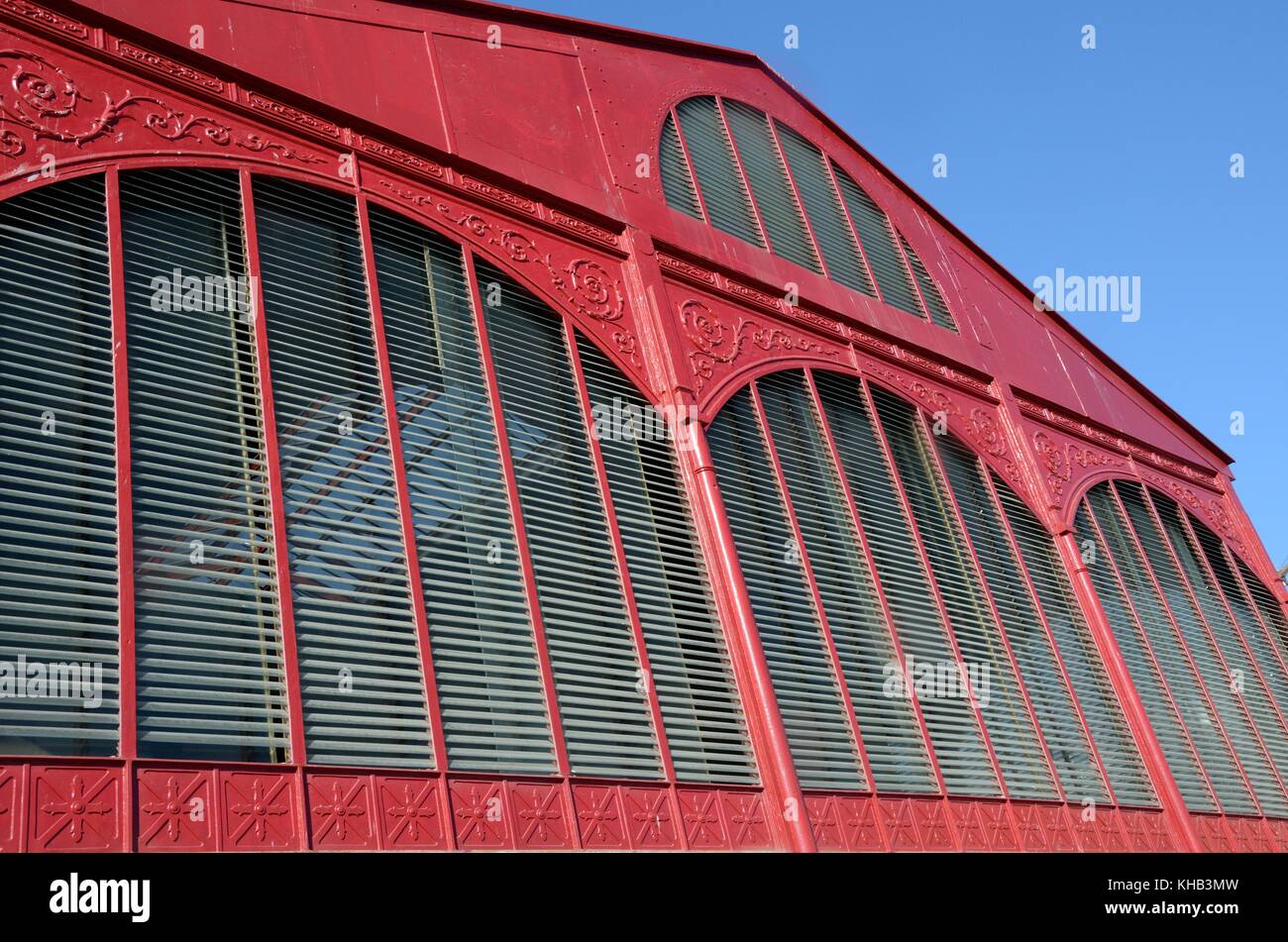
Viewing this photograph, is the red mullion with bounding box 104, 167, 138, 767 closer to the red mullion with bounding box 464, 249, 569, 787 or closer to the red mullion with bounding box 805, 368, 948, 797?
the red mullion with bounding box 464, 249, 569, 787

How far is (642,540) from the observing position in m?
8.95

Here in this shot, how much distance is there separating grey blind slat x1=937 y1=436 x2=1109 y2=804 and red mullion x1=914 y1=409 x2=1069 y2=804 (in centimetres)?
7

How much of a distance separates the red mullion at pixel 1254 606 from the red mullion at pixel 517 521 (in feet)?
35.0

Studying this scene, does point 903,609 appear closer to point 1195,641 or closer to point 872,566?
point 872,566

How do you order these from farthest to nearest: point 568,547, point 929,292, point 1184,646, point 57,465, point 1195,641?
point 929,292, point 1195,641, point 1184,646, point 568,547, point 57,465

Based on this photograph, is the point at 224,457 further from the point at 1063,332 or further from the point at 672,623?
the point at 1063,332

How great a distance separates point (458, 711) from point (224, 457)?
189cm

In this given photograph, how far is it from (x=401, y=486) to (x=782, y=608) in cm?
326

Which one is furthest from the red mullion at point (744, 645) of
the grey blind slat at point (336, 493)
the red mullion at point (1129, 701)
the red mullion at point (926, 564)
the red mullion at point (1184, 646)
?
the red mullion at point (1184, 646)

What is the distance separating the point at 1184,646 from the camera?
13.5 meters

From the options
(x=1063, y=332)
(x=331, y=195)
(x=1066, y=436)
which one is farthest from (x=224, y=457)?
(x=1063, y=332)

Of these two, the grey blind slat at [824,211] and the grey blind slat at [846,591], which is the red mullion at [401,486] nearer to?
the grey blind slat at [846,591]

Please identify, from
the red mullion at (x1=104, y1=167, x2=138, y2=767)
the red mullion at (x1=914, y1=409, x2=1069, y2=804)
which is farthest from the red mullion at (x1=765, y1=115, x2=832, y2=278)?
the red mullion at (x1=104, y1=167, x2=138, y2=767)

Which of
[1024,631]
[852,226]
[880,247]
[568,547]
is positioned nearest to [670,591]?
[568,547]
